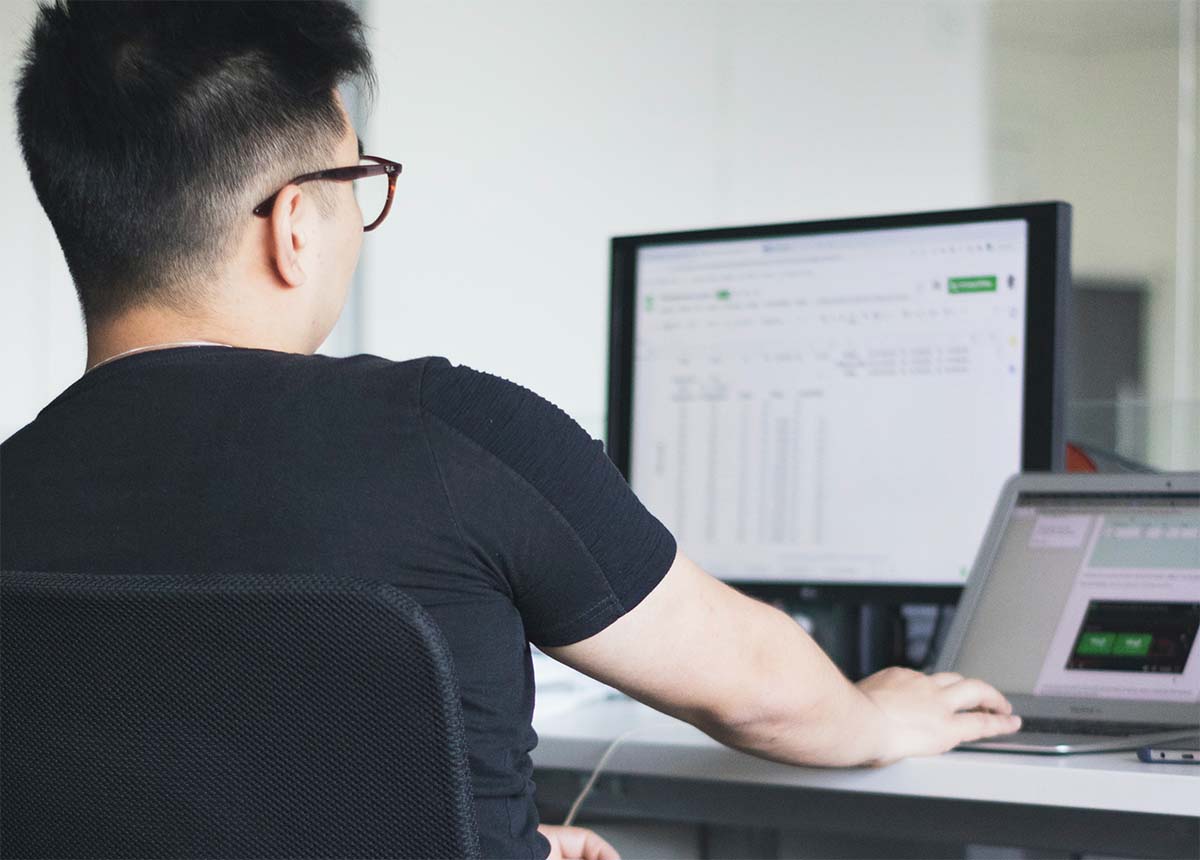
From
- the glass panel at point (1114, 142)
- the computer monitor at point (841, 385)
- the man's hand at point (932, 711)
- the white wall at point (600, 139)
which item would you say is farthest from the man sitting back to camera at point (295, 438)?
the glass panel at point (1114, 142)

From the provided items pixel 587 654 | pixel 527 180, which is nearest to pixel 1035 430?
pixel 587 654

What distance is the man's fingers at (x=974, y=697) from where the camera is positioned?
1.17 meters

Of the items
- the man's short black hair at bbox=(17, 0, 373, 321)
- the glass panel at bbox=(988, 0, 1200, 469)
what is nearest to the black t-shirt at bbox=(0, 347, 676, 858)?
the man's short black hair at bbox=(17, 0, 373, 321)

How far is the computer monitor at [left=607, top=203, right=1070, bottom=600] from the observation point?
147 centimetres

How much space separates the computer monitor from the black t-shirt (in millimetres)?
741

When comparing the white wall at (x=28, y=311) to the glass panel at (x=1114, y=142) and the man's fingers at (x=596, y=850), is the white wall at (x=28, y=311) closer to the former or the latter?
the man's fingers at (x=596, y=850)

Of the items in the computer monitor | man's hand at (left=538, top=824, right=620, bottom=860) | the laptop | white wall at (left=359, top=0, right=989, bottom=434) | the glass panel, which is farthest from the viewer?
the glass panel

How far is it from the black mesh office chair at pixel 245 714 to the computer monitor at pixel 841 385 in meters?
0.88

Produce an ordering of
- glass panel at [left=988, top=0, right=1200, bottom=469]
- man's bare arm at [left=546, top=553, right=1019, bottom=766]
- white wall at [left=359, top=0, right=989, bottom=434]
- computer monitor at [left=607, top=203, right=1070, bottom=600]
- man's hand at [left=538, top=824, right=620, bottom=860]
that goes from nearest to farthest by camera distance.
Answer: man's bare arm at [left=546, top=553, right=1019, bottom=766] < man's hand at [left=538, top=824, right=620, bottom=860] < computer monitor at [left=607, top=203, right=1070, bottom=600] < white wall at [left=359, top=0, right=989, bottom=434] < glass panel at [left=988, top=0, right=1200, bottom=469]

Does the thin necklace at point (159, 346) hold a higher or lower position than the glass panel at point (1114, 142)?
A: lower

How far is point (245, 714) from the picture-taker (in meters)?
0.72

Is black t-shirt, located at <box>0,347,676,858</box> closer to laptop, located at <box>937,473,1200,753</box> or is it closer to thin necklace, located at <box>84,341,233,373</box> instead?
thin necklace, located at <box>84,341,233,373</box>

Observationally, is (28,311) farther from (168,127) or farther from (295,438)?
(295,438)

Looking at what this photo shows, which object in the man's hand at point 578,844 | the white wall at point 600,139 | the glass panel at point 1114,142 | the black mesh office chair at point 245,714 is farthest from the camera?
the glass panel at point 1114,142
